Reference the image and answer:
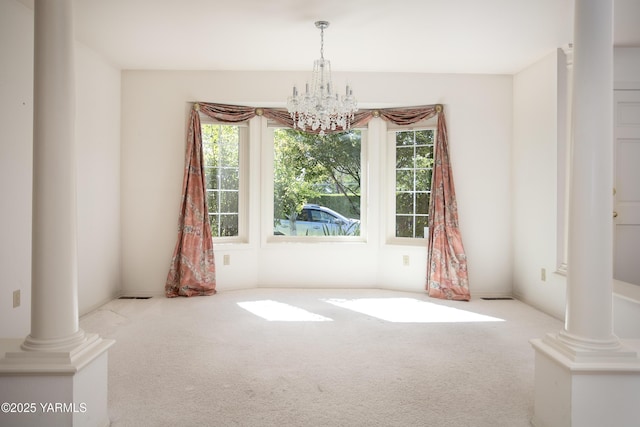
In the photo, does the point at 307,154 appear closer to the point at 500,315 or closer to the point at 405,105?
the point at 405,105

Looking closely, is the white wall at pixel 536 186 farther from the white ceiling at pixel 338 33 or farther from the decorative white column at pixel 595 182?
the decorative white column at pixel 595 182

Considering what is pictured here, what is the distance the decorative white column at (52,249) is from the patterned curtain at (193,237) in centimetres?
284

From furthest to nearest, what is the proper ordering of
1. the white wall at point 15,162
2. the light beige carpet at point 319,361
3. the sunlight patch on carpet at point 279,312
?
the sunlight patch on carpet at point 279,312
the white wall at point 15,162
the light beige carpet at point 319,361

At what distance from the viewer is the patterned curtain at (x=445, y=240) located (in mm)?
4848

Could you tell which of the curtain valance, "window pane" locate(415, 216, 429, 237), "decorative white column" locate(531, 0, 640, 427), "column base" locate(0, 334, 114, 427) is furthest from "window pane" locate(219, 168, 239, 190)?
"decorative white column" locate(531, 0, 640, 427)

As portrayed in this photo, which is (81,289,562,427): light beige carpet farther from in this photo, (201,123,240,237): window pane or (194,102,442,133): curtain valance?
(194,102,442,133): curtain valance

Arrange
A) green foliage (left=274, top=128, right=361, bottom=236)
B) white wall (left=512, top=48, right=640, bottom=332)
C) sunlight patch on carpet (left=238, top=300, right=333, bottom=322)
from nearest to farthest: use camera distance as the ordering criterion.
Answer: sunlight patch on carpet (left=238, top=300, right=333, bottom=322) < white wall (left=512, top=48, right=640, bottom=332) < green foliage (left=274, top=128, right=361, bottom=236)

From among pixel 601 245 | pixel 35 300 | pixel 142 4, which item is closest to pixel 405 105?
pixel 142 4

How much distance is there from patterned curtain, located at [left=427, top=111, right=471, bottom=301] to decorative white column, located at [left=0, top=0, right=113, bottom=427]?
12.3 feet

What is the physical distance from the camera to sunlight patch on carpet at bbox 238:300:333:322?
4.00 meters

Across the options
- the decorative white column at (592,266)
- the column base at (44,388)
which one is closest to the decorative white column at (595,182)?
the decorative white column at (592,266)

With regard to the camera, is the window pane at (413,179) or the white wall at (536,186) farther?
the window pane at (413,179)

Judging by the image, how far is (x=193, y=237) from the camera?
16.0 feet

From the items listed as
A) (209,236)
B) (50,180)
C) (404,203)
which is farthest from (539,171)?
(50,180)
